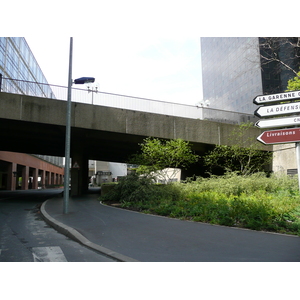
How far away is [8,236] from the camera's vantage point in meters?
7.41

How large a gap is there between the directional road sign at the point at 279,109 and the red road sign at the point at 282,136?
48 centimetres

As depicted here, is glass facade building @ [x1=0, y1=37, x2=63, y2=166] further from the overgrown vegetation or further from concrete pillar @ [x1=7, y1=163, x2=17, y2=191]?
the overgrown vegetation

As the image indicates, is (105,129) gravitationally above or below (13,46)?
below

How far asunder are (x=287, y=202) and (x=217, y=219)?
10.00 ft

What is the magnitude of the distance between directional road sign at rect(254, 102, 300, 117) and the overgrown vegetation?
2830 mm

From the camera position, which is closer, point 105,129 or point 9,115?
→ point 9,115

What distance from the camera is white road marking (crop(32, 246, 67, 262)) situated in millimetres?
5172

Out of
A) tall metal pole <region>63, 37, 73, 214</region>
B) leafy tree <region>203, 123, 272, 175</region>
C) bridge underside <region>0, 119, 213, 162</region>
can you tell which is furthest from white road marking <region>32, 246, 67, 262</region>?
leafy tree <region>203, 123, 272, 175</region>

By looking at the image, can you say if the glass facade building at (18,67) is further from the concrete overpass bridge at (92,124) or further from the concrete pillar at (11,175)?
the concrete pillar at (11,175)

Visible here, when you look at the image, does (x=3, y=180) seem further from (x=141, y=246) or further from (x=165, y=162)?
(x=141, y=246)

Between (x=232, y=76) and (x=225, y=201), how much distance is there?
162 feet

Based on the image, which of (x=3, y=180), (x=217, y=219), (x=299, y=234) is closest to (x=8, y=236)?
(x=217, y=219)

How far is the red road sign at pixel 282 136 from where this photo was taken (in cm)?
707

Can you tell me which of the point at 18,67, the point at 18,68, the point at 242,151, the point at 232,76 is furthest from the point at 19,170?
the point at 232,76
